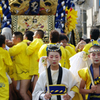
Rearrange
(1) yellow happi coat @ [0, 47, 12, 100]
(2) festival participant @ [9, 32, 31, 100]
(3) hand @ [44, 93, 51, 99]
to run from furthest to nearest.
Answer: (2) festival participant @ [9, 32, 31, 100]
(1) yellow happi coat @ [0, 47, 12, 100]
(3) hand @ [44, 93, 51, 99]

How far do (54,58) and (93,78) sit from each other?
549 millimetres

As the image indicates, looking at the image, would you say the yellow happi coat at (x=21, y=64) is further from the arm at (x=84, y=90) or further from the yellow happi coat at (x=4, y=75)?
the arm at (x=84, y=90)

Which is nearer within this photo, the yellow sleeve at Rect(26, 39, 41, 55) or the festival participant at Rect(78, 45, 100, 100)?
the festival participant at Rect(78, 45, 100, 100)

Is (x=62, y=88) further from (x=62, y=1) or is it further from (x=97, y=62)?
(x=62, y=1)

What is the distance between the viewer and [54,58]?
289 cm

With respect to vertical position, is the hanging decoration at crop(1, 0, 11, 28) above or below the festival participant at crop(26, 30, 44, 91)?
above

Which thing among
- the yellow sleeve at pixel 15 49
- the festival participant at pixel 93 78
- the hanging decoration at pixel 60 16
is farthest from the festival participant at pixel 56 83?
the hanging decoration at pixel 60 16

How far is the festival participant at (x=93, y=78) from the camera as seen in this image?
276 centimetres

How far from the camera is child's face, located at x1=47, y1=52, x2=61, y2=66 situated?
2875 millimetres

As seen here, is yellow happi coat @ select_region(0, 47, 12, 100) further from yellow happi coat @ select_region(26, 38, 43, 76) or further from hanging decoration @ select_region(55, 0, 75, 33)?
hanging decoration @ select_region(55, 0, 75, 33)

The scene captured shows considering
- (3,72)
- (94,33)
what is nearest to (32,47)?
(3,72)

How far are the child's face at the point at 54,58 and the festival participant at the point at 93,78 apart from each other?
0.36 m

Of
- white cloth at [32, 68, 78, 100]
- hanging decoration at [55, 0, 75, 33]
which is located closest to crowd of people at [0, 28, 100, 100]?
white cloth at [32, 68, 78, 100]

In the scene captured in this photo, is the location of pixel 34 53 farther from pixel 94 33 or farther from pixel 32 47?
pixel 94 33
